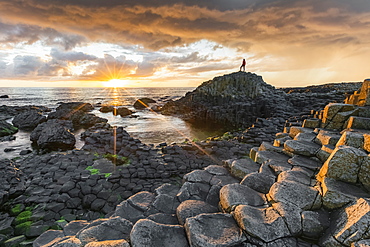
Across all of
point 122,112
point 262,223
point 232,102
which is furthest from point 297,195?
point 122,112

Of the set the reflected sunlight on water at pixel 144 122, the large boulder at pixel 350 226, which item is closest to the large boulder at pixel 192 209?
the large boulder at pixel 350 226

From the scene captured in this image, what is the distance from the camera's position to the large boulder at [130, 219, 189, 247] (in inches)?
127

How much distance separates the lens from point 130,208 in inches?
195

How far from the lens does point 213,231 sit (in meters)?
3.29

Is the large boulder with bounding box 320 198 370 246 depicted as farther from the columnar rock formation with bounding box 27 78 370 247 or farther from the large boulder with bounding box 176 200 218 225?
the large boulder with bounding box 176 200 218 225

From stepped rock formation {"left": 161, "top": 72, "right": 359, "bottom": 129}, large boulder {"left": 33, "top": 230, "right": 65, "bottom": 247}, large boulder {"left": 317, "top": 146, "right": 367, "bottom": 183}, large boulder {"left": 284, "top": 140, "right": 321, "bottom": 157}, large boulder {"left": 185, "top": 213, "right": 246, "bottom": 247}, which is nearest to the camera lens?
large boulder {"left": 185, "top": 213, "right": 246, "bottom": 247}

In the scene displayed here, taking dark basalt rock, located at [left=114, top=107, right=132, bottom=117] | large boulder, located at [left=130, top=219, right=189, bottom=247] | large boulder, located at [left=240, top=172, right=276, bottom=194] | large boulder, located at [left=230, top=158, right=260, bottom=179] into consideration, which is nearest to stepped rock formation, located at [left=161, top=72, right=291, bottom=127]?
dark basalt rock, located at [left=114, top=107, right=132, bottom=117]

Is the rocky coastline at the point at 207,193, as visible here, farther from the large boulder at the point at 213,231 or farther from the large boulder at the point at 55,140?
the large boulder at the point at 55,140

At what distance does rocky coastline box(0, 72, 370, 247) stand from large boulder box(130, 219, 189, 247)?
19 mm

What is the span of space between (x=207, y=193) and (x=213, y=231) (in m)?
1.75

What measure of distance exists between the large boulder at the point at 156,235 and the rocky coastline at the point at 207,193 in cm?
2

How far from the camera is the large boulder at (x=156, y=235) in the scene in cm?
323

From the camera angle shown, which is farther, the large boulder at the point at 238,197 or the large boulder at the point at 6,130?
the large boulder at the point at 6,130

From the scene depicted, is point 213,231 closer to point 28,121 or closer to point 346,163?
point 346,163
